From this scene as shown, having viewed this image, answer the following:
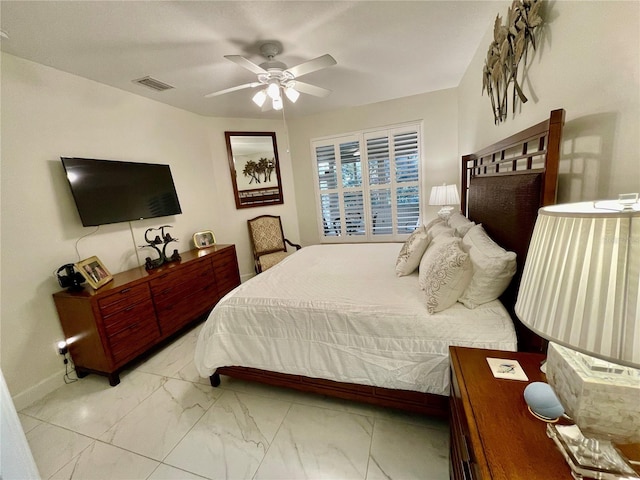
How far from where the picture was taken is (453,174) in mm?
3652

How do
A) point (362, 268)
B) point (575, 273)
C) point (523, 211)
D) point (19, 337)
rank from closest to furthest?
point (575, 273)
point (523, 211)
point (19, 337)
point (362, 268)

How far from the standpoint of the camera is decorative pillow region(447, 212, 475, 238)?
77.5 inches

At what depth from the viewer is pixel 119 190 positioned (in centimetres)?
257

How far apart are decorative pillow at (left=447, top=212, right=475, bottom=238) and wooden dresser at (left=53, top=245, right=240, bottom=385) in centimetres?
264

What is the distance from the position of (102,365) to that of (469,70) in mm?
4429

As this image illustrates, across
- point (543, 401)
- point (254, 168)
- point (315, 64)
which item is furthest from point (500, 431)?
point (254, 168)

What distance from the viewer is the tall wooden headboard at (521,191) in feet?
3.57

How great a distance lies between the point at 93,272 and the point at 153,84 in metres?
1.93

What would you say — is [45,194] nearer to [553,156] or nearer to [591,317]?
[591,317]

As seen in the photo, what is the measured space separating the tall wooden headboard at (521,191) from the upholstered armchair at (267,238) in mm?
2912

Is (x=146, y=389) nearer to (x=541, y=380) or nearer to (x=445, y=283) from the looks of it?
(x=445, y=283)

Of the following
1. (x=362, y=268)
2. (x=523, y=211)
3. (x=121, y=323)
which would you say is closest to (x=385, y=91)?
(x=362, y=268)

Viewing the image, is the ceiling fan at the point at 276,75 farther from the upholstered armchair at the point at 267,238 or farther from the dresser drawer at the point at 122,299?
the upholstered armchair at the point at 267,238

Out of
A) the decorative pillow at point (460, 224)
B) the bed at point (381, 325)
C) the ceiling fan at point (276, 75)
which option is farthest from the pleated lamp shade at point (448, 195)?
the ceiling fan at point (276, 75)
